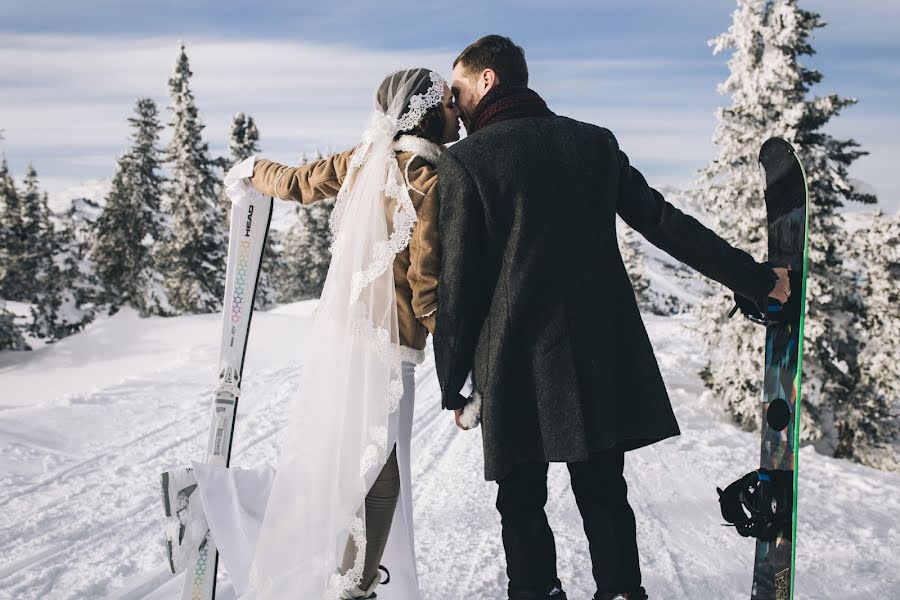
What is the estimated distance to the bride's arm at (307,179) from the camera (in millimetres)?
3346

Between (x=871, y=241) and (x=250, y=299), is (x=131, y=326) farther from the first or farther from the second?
(x=871, y=241)

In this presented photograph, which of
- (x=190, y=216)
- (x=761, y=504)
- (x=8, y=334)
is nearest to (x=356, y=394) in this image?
(x=761, y=504)

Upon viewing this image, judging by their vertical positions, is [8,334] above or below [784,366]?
below

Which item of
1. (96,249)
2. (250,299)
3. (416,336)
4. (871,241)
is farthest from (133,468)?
(96,249)

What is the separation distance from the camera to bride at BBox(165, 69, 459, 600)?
10.1ft

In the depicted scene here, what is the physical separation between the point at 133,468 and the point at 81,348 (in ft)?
62.9

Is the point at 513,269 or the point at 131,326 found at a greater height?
the point at 513,269

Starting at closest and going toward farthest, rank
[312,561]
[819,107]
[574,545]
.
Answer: [312,561], [574,545], [819,107]

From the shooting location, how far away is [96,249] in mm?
32219

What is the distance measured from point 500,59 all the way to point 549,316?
3.63 ft

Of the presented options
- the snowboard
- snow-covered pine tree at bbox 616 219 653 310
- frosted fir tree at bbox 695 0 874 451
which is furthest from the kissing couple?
snow-covered pine tree at bbox 616 219 653 310

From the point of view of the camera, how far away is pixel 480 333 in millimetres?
2738

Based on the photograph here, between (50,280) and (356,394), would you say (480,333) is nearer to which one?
(356,394)

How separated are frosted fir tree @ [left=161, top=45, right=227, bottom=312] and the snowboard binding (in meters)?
29.4
